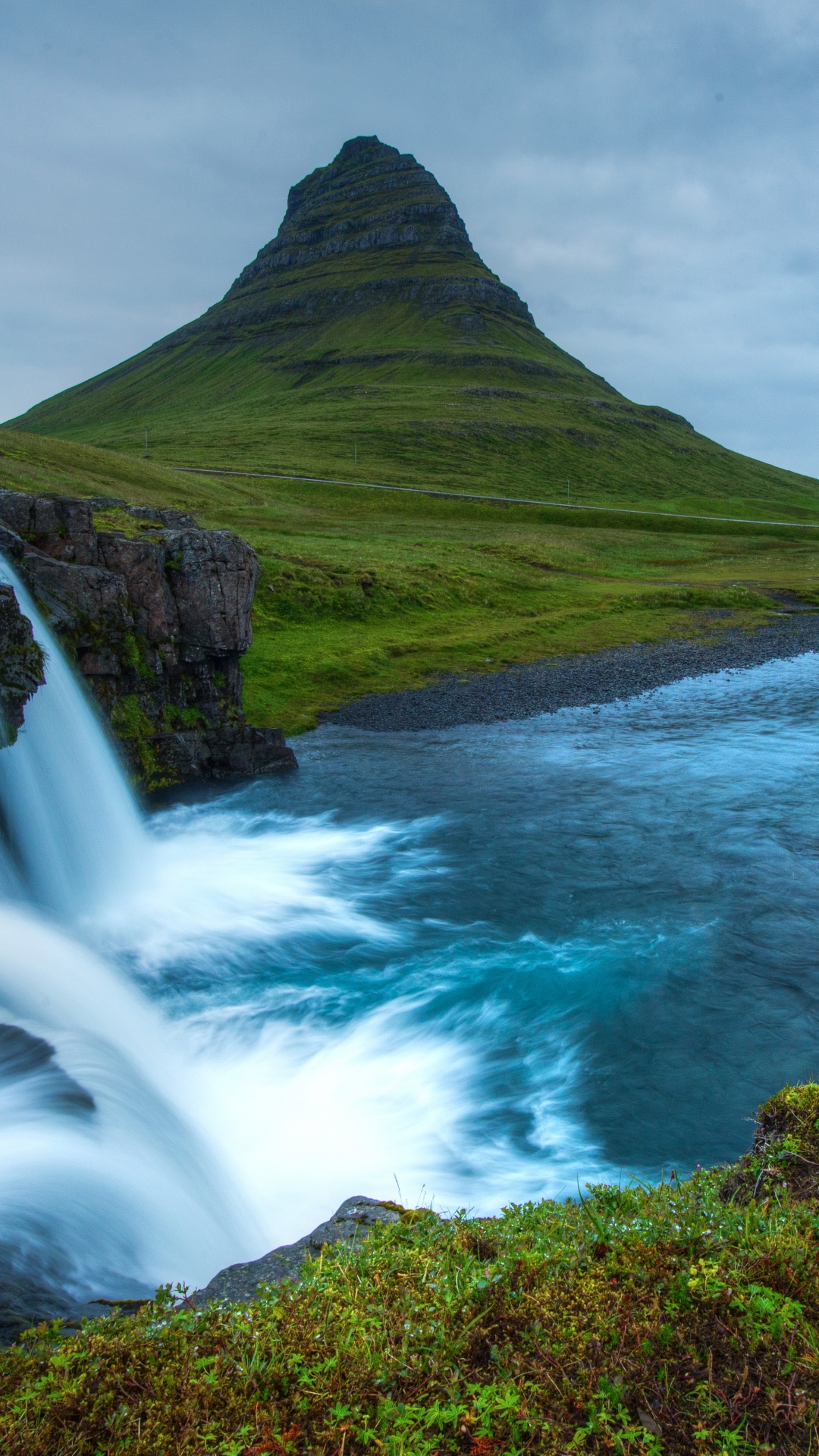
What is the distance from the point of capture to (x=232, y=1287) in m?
6.45

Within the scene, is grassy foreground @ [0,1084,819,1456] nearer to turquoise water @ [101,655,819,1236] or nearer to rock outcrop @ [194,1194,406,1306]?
rock outcrop @ [194,1194,406,1306]

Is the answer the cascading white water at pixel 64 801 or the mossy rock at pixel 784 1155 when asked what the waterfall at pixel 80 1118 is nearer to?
the cascading white water at pixel 64 801

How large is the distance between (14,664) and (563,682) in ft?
90.6

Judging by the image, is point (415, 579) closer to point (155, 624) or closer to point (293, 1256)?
point (155, 624)

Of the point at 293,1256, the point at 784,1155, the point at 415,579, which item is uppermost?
the point at 415,579

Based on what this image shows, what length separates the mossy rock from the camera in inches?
244

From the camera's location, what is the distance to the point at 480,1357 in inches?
180

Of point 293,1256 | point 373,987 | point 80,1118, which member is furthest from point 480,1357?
point 373,987

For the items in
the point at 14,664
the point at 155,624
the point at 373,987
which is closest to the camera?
the point at 373,987

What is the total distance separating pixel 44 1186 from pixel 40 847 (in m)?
12.9

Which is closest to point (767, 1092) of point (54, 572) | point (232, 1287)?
point (232, 1287)

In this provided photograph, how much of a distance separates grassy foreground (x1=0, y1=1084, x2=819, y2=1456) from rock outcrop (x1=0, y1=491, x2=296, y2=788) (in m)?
21.3

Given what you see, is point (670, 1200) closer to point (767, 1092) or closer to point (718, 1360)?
point (718, 1360)

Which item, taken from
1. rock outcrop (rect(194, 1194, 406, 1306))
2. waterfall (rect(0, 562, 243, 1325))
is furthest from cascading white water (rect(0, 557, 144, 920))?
rock outcrop (rect(194, 1194, 406, 1306))
